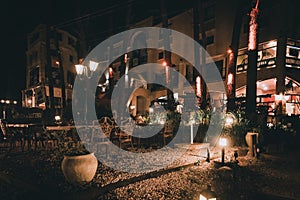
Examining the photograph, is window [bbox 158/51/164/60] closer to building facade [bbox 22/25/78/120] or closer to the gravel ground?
building facade [bbox 22/25/78/120]

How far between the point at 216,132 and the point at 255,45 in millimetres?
4943

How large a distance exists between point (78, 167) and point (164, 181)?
1.93m

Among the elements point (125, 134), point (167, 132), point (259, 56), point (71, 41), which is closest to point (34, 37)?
point (71, 41)

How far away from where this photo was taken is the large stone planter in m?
3.98

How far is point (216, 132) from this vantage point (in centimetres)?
871

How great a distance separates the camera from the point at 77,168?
399 centimetres

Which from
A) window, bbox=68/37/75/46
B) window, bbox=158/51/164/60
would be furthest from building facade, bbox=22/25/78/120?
window, bbox=158/51/164/60

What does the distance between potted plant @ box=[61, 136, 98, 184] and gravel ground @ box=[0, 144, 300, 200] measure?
0.63 feet

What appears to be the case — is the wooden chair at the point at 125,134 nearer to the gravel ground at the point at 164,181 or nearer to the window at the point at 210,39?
the gravel ground at the point at 164,181

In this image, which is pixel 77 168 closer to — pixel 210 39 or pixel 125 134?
pixel 125 134

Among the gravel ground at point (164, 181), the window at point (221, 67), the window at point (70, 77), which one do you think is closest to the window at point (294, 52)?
the window at point (221, 67)

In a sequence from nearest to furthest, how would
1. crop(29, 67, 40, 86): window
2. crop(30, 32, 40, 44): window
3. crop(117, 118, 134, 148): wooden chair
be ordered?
crop(117, 118, 134, 148): wooden chair < crop(29, 67, 40, 86): window < crop(30, 32, 40, 44): window

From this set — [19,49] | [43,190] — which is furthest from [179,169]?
[19,49]

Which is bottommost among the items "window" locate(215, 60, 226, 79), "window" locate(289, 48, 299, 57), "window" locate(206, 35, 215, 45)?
"window" locate(215, 60, 226, 79)
